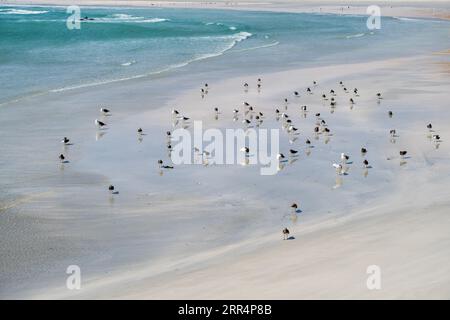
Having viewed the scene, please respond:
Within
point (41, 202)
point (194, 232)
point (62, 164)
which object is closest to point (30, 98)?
point (62, 164)

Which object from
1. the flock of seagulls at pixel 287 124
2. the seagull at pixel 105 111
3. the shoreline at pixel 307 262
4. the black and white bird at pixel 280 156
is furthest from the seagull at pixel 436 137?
the seagull at pixel 105 111

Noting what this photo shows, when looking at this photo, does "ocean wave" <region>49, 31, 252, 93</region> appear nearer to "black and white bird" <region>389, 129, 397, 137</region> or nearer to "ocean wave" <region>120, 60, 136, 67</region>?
"ocean wave" <region>120, 60, 136, 67</region>

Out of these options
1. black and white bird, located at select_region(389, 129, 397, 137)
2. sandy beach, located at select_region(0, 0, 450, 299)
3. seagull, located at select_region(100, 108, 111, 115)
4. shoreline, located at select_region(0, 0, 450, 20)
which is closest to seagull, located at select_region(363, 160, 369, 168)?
sandy beach, located at select_region(0, 0, 450, 299)

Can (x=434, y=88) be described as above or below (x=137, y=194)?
above

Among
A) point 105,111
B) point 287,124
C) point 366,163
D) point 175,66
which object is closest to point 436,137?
point 366,163

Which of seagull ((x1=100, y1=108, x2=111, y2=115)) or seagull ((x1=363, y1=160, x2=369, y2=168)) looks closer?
seagull ((x1=363, y1=160, x2=369, y2=168))

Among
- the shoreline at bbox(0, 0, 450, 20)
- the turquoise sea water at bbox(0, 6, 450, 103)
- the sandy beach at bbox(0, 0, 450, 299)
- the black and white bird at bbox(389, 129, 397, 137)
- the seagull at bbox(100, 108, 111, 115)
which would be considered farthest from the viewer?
the shoreline at bbox(0, 0, 450, 20)

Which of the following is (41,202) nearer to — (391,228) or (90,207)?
(90,207)
